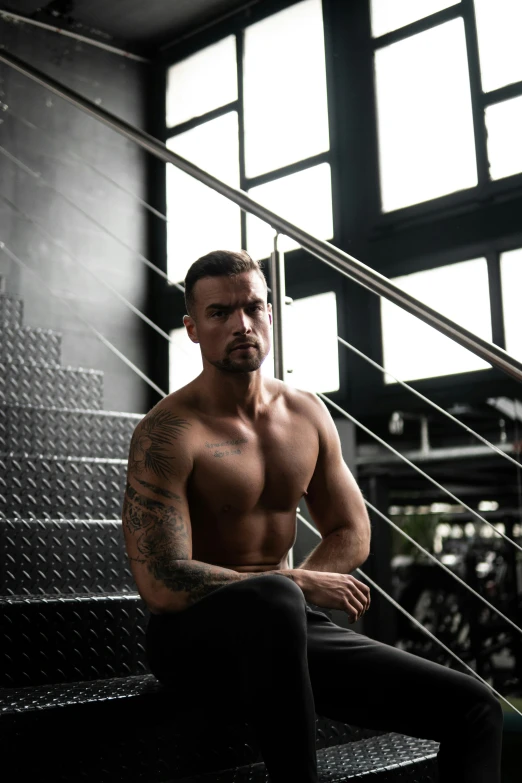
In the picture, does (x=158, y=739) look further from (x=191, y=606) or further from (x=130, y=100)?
(x=130, y=100)

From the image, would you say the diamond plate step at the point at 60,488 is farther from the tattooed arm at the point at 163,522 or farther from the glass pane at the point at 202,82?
the glass pane at the point at 202,82

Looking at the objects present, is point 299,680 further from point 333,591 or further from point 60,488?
point 60,488

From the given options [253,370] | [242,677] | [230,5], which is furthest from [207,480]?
[230,5]

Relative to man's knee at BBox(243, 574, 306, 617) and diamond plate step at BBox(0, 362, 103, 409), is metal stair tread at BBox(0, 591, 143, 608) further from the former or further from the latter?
diamond plate step at BBox(0, 362, 103, 409)

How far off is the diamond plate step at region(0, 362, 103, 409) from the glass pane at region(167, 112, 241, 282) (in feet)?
7.11

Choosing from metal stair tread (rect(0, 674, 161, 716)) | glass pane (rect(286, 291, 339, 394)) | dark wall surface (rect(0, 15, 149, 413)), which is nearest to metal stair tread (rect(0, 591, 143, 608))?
metal stair tread (rect(0, 674, 161, 716))

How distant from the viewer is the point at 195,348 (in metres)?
5.54

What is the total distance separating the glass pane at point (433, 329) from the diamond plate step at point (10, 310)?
1928 millimetres

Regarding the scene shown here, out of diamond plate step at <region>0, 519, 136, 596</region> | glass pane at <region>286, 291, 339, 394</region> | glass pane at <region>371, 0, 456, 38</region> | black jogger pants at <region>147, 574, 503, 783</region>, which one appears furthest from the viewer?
glass pane at <region>286, 291, 339, 394</region>

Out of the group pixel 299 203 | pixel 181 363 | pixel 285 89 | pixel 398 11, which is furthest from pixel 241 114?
pixel 181 363

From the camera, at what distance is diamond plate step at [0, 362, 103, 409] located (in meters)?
2.99

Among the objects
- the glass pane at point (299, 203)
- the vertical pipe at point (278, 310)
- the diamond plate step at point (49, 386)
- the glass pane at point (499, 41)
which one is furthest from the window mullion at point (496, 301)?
the vertical pipe at point (278, 310)

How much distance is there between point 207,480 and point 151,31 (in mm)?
5118

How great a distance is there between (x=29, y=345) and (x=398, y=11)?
9.45ft
